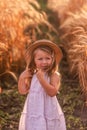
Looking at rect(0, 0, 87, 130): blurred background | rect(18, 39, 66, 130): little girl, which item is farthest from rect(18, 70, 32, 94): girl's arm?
rect(0, 0, 87, 130): blurred background

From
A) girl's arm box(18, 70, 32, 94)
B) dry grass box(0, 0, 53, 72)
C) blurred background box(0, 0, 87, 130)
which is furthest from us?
dry grass box(0, 0, 53, 72)

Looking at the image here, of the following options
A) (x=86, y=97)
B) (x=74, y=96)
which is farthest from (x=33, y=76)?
(x=74, y=96)

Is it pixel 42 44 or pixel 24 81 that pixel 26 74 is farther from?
pixel 42 44

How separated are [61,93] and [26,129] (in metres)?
2.12

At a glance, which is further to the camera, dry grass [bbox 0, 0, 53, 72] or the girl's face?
dry grass [bbox 0, 0, 53, 72]

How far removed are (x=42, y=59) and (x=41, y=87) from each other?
9.6 inches

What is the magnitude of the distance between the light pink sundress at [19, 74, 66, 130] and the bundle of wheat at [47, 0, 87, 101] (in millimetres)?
1297

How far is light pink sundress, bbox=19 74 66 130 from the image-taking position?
12.0ft

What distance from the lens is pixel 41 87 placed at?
3.67 m

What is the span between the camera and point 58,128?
12.3 feet

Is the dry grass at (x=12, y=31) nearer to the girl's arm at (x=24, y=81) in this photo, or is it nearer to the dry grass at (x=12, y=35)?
the dry grass at (x=12, y=35)

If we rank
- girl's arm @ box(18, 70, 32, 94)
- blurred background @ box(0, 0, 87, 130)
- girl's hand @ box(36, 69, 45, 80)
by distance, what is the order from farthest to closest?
1. blurred background @ box(0, 0, 87, 130)
2. girl's arm @ box(18, 70, 32, 94)
3. girl's hand @ box(36, 69, 45, 80)

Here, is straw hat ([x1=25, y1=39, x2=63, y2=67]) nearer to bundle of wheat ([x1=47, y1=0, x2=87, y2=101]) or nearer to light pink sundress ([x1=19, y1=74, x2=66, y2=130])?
light pink sundress ([x1=19, y1=74, x2=66, y2=130])

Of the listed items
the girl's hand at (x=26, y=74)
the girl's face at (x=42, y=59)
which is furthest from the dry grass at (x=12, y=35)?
the girl's face at (x=42, y=59)
